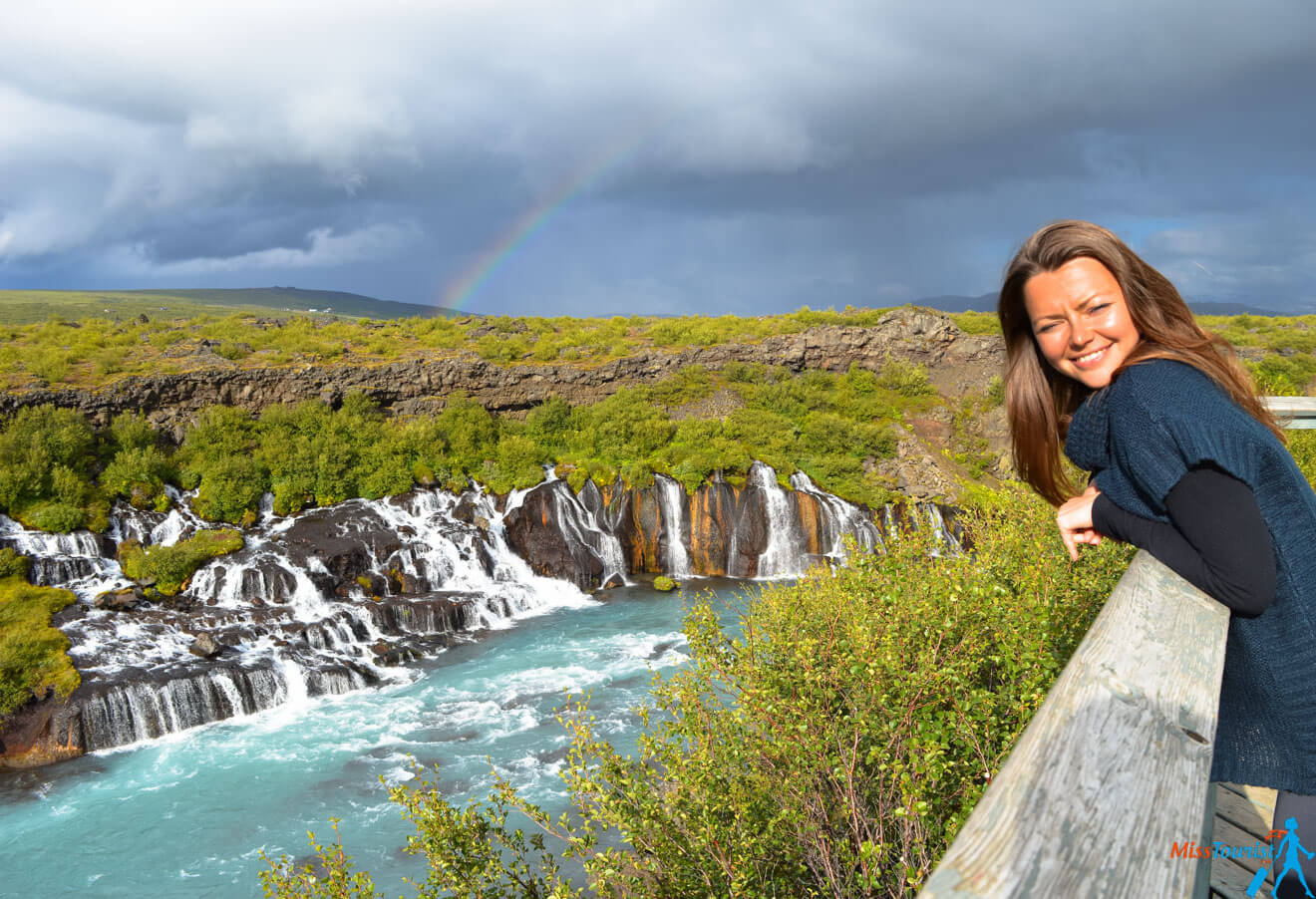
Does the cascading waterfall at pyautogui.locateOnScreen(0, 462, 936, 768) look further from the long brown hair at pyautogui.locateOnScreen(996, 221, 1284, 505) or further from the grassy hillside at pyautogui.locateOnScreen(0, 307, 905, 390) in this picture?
the grassy hillside at pyautogui.locateOnScreen(0, 307, 905, 390)

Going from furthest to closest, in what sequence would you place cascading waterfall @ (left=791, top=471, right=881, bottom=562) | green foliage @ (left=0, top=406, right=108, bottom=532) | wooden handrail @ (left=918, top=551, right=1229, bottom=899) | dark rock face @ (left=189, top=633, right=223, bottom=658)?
cascading waterfall @ (left=791, top=471, right=881, bottom=562) < green foliage @ (left=0, top=406, right=108, bottom=532) < dark rock face @ (left=189, top=633, right=223, bottom=658) < wooden handrail @ (left=918, top=551, right=1229, bottom=899)

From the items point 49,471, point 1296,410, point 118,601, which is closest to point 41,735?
point 118,601

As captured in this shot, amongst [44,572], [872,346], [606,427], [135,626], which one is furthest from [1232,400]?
[872,346]

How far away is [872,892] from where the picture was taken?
5.64m

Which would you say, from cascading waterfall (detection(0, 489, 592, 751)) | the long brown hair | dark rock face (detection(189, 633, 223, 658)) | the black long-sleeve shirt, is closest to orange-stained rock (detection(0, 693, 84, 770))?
cascading waterfall (detection(0, 489, 592, 751))

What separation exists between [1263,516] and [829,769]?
4759mm

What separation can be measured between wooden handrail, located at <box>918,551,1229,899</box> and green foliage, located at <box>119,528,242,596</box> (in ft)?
91.1

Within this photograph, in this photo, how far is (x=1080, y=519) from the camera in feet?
7.50

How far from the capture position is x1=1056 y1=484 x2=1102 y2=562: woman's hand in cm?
227

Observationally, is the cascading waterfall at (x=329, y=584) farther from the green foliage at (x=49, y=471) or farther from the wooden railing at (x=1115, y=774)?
the wooden railing at (x=1115, y=774)

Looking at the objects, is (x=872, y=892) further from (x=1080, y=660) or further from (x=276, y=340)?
(x=276, y=340)

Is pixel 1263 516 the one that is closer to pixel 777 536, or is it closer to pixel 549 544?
pixel 549 544

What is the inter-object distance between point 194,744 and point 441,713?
6034 mm

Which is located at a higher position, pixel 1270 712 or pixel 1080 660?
pixel 1080 660
